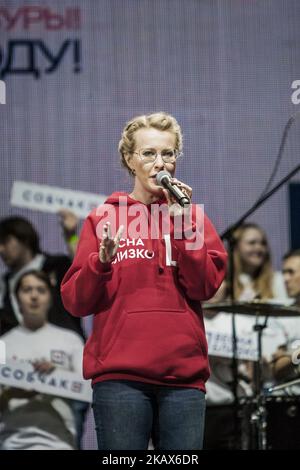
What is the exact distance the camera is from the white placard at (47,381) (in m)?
4.23

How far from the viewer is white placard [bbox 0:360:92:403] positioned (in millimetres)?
4227

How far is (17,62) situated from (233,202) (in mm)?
1168

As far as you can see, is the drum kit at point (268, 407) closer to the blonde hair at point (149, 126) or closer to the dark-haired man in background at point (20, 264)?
the dark-haired man in background at point (20, 264)

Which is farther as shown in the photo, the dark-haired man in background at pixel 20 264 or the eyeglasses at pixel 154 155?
the dark-haired man in background at pixel 20 264

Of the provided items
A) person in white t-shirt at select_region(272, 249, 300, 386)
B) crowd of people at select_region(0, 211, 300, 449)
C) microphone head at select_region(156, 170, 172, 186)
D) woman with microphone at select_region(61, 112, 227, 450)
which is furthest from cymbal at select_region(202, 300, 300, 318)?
microphone head at select_region(156, 170, 172, 186)

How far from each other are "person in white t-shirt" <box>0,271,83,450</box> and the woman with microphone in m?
2.01

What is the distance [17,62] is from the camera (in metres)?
4.22

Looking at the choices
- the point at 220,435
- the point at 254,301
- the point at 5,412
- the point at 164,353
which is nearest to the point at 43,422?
the point at 5,412

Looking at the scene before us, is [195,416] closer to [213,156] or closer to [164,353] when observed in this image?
[164,353]

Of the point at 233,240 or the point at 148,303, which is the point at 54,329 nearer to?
the point at 233,240

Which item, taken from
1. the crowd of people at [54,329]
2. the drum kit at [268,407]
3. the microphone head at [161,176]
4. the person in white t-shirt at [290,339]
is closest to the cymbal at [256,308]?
the drum kit at [268,407]

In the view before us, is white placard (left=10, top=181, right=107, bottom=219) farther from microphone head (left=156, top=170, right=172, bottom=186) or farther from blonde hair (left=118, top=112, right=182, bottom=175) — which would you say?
microphone head (left=156, top=170, right=172, bottom=186)

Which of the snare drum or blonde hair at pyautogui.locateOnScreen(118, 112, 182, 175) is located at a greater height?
blonde hair at pyautogui.locateOnScreen(118, 112, 182, 175)

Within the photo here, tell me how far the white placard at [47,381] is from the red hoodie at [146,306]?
2.04m
